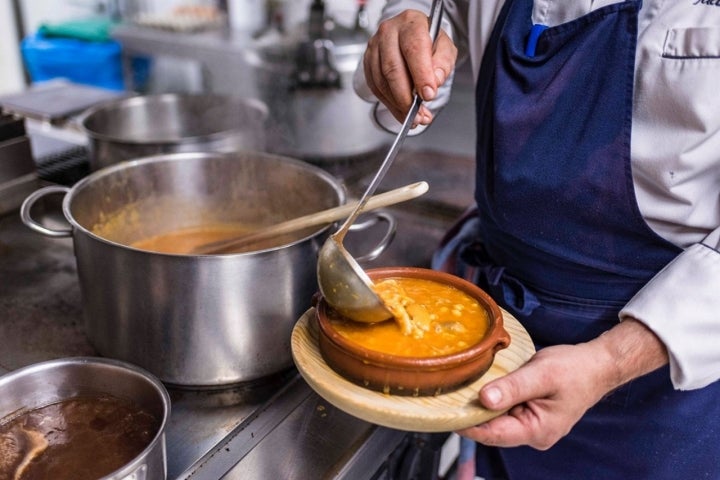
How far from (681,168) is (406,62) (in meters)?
0.42

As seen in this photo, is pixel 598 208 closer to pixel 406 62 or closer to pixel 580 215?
pixel 580 215

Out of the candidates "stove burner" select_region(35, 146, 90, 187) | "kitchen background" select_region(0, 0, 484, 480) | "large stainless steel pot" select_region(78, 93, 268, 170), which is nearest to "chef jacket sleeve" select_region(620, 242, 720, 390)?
"kitchen background" select_region(0, 0, 484, 480)

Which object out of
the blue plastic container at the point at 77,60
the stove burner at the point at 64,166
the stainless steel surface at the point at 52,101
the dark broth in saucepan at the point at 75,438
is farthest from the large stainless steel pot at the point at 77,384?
the blue plastic container at the point at 77,60

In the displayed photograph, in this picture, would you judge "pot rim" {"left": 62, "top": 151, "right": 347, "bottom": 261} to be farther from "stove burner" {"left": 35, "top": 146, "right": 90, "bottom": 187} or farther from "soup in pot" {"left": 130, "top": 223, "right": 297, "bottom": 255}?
"stove burner" {"left": 35, "top": 146, "right": 90, "bottom": 187}

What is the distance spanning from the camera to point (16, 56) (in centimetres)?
409

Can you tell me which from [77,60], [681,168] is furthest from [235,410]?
[77,60]

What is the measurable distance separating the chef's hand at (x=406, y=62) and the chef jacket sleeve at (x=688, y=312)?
1.34ft

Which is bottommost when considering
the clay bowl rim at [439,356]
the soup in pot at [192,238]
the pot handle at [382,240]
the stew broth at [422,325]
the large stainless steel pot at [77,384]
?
the soup in pot at [192,238]

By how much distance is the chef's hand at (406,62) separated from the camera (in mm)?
962

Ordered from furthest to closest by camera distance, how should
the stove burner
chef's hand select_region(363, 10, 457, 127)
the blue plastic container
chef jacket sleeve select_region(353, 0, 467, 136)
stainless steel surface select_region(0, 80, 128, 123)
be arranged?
the blue plastic container → stainless steel surface select_region(0, 80, 128, 123) → the stove burner → chef jacket sleeve select_region(353, 0, 467, 136) → chef's hand select_region(363, 10, 457, 127)

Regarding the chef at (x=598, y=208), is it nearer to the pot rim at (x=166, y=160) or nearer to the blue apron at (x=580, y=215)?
the blue apron at (x=580, y=215)

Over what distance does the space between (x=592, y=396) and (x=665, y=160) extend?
35 cm

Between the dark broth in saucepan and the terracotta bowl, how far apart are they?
0.24 meters

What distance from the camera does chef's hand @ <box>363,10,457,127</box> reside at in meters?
0.96
